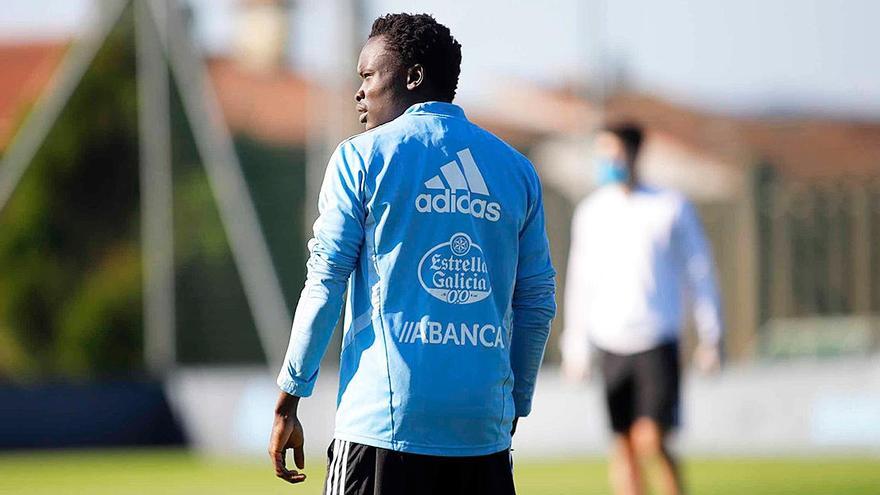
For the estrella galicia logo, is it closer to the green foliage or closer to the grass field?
the grass field

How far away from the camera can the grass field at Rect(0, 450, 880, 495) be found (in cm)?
1202

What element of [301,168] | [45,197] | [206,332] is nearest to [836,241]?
[301,168]

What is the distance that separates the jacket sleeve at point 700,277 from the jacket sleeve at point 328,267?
5048 mm

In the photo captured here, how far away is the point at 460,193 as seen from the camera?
169 inches

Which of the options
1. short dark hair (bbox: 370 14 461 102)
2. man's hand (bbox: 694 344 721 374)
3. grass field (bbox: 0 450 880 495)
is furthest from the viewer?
grass field (bbox: 0 450 880 495)

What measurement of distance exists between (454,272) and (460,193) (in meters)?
0.20

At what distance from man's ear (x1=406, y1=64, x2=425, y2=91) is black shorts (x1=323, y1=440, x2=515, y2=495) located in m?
0.93

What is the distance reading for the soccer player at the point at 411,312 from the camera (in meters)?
4.25

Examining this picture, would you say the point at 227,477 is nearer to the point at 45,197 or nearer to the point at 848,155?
the point at 848,155

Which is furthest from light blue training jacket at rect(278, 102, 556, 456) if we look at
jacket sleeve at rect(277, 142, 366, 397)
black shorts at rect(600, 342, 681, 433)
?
black shorts at rect(600, 342, 681, 433)

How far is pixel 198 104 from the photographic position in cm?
1922

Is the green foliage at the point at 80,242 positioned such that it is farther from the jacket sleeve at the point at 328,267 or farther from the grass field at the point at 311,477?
the jacket sleeve at the point at 328,267

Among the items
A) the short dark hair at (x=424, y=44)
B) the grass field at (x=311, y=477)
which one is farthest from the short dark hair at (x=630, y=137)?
the short dark hair at (x=424, y=44)

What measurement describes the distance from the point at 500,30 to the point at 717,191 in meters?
2.78
